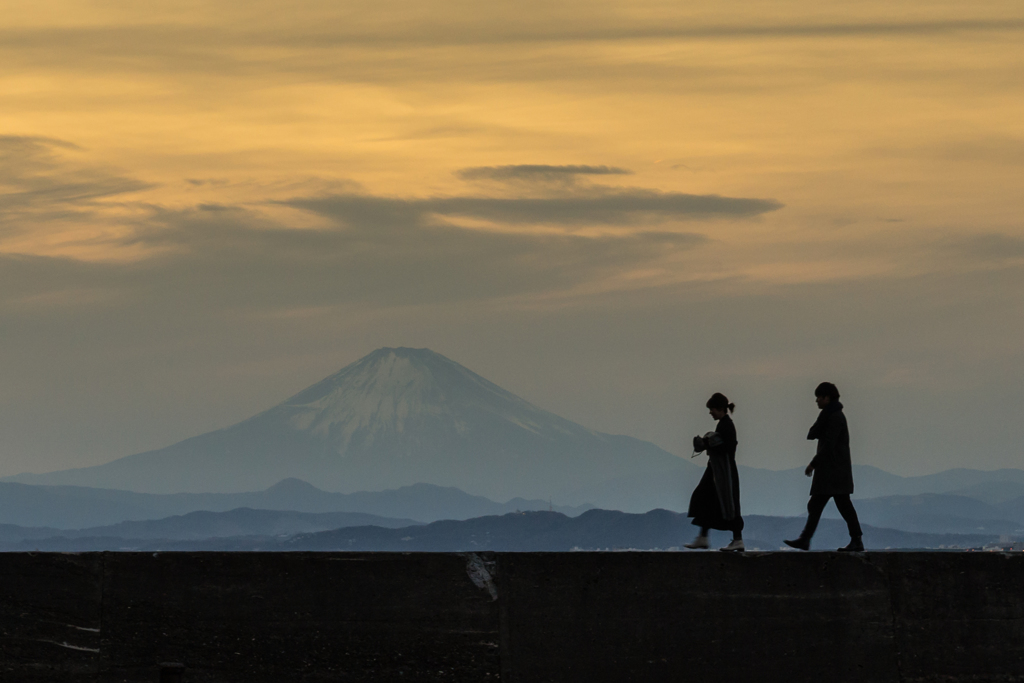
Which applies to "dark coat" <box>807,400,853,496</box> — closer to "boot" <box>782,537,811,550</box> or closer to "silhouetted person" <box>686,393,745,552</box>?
"boot" <box>782,537,811,550</box>

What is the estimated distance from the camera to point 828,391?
12.8 metres

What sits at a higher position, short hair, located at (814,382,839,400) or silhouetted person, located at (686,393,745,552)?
short hair, located at (814,382,839,400)

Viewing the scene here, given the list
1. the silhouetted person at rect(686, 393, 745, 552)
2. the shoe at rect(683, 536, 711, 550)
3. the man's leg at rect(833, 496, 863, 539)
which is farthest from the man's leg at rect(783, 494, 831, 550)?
the shoe at rect(683, 536, 711, 550)

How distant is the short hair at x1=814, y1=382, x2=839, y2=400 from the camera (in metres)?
12.8

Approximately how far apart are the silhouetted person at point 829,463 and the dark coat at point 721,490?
62 centimetres

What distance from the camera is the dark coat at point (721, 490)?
12688 millimetres

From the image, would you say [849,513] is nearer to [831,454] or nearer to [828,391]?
[831,454]
